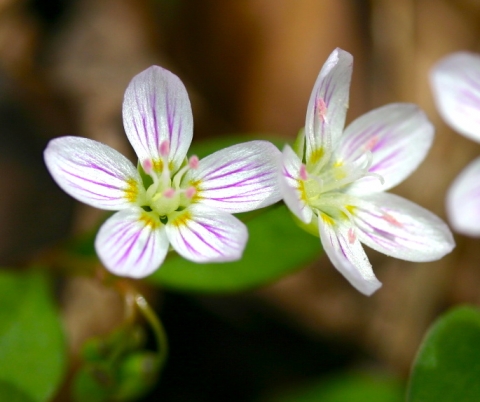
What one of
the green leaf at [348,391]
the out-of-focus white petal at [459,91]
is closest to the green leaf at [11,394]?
the green leaf at [348,391]

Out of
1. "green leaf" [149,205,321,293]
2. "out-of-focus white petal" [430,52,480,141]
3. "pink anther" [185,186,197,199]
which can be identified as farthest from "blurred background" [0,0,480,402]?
"out-of-focus white petal" [430,52,480,141]

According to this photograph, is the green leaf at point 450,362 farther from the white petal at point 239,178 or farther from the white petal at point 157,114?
the white petal at point 157,114

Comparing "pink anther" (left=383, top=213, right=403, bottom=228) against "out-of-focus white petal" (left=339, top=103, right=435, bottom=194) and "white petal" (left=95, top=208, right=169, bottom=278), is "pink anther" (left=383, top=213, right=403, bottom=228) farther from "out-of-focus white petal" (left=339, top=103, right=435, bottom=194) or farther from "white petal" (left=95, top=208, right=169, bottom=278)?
"white petal" (left=95, top=208, right=169, bottom=278)

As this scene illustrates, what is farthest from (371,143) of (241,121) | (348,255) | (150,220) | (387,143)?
(241,121)

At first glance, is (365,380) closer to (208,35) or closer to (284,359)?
(284,359)

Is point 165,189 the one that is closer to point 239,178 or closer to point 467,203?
point 239,178

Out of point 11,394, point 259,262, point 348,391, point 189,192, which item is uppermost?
point 189,192
